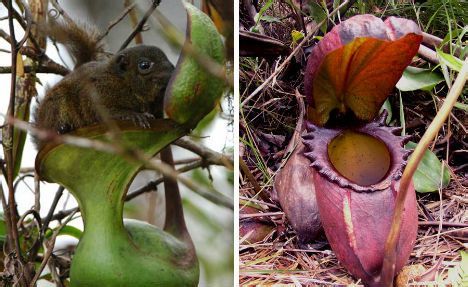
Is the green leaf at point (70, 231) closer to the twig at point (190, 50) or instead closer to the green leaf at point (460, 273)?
the twig at point (190, 50)

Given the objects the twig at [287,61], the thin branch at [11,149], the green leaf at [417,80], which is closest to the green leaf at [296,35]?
the twig at [287,61]

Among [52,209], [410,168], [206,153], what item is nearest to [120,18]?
[206,153]

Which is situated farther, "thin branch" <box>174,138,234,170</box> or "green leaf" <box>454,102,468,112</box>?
"green leaf" <box>454,102,468,112</box>

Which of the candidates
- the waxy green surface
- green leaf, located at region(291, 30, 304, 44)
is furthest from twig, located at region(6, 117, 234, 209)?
green leaf, located at region(291, 30, 304, 44)

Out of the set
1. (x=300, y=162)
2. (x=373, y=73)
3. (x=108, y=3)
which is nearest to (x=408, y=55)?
(x=373, y=73)

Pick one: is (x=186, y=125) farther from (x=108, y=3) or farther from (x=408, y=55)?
(x=408, y=55)

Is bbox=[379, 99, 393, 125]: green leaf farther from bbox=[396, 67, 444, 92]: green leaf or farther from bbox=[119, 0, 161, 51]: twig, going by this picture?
bbox=[119, 0, 161, 51]: twig

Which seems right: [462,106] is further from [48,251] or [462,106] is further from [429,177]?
[48,251]
